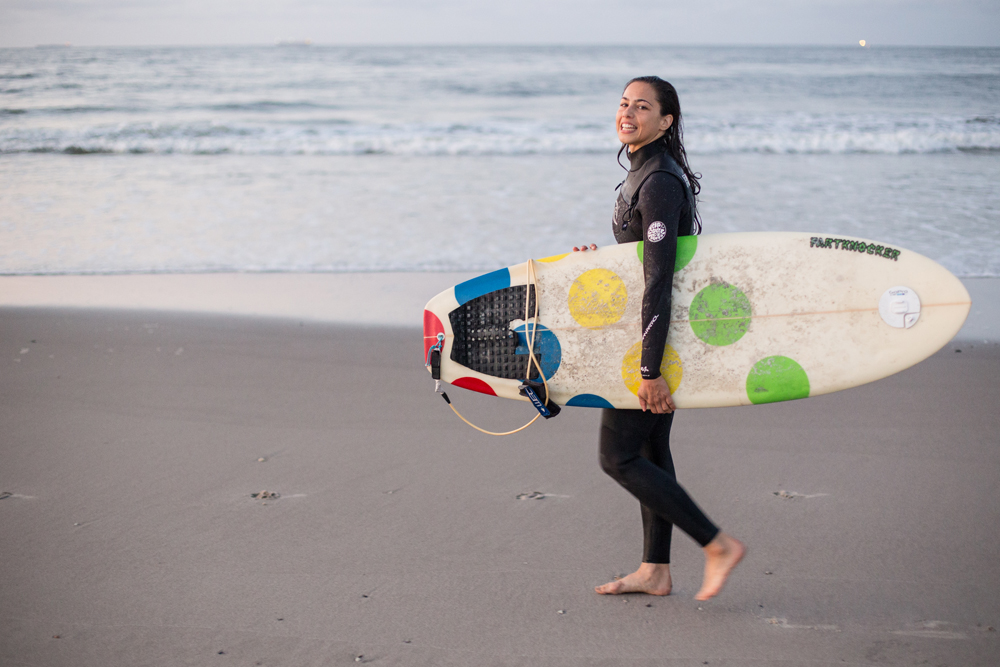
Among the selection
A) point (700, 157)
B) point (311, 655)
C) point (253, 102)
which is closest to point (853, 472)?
point (311, 655)

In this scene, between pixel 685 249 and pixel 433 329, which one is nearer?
pixel 685 249

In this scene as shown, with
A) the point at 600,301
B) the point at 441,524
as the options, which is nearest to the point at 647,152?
the point at 600,301

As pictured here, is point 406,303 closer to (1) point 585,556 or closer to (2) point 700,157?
(1) point 585,556

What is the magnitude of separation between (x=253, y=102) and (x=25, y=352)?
13.7 metres

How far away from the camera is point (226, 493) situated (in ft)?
8.14

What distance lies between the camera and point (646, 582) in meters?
1.92

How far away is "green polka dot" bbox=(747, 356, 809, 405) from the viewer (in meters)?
2.02

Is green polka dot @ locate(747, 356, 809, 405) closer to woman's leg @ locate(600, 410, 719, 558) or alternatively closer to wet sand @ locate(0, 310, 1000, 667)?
woman's leg @ locate(600, 410, 719, 558)

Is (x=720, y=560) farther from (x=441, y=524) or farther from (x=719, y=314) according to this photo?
(x=441, y=524)

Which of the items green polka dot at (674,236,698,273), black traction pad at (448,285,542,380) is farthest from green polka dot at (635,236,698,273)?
black traction pad at (448,285,542,380)

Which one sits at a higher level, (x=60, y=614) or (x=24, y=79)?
(x=24, y=79)

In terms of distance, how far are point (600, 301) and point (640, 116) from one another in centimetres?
53

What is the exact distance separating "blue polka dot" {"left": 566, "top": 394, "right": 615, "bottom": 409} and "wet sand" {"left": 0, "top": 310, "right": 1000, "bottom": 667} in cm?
49

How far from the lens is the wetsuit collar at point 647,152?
1803 mm
